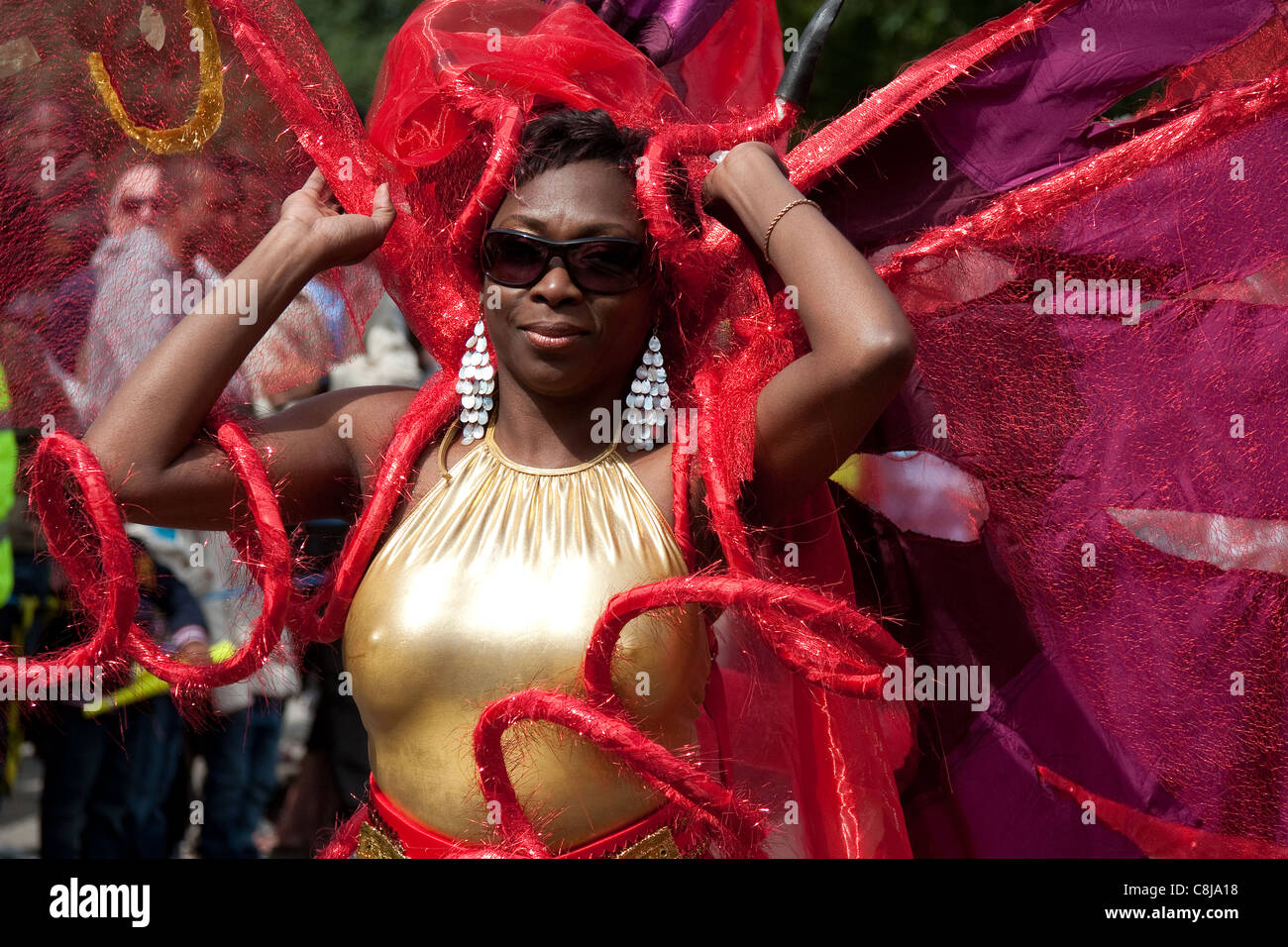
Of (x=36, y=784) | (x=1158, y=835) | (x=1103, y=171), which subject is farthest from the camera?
(x=36, y=784)

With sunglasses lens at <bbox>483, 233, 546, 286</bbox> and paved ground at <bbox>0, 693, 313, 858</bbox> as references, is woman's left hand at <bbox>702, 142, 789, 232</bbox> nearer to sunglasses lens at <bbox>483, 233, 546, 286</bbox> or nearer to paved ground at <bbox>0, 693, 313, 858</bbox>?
sunglasses lens at <bbox>483, 233, 546, 286</bbox>

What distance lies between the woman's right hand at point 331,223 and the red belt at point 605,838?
0.96 metres

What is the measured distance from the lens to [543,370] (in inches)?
89.1

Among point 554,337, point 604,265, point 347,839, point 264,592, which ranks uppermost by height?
point 604,265

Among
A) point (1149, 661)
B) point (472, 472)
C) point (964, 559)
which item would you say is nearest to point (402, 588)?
point (472, 472)

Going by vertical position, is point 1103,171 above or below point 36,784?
above

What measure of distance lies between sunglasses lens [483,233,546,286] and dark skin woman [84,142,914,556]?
21mm

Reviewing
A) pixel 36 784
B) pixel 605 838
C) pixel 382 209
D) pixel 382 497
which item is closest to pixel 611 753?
pixel 605 838

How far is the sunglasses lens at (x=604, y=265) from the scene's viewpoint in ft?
7.34

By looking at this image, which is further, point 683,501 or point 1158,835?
point 1158,835

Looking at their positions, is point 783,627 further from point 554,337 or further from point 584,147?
point 584,147

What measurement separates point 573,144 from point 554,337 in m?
0.35

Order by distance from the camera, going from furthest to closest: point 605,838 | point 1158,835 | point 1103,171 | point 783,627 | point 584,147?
point 1158,835 < point 1103,171 < point 584,147 < point 605,838 < point 783,627

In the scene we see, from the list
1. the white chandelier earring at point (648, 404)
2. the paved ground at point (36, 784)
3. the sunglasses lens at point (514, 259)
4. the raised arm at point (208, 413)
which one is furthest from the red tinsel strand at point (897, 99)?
the paved ground at point (36, 784)
